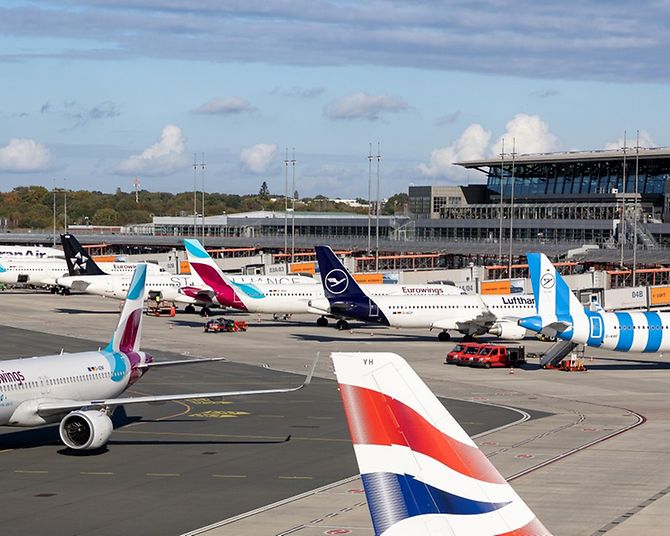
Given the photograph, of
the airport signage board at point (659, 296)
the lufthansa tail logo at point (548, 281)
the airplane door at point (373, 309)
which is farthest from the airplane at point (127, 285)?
the lufthansa tail logo at point (548, 281)

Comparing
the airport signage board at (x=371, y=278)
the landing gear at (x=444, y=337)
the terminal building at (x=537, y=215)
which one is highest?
the terminal building at (x=537, y=215)

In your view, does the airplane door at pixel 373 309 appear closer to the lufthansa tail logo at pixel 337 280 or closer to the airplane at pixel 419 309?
the airplane at pixel 419 309

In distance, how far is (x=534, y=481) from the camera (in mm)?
37594

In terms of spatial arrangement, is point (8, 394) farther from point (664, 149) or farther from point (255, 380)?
point (664, 149)

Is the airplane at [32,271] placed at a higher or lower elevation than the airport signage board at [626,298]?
higher

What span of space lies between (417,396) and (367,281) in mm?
114709

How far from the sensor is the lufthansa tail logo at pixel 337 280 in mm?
90000

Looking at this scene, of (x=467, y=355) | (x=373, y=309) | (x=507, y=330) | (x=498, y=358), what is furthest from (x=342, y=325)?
(x=498, y=358)

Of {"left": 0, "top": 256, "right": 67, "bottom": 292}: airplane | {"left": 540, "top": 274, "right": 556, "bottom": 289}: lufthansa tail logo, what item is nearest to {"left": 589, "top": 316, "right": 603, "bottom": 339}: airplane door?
{"left": 540, "top": 274, "right": 556, "bottom": 289}: lufthansa tail logo

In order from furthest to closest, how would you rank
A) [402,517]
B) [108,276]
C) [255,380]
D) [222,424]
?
[108,276] → [255,380] → [222,424] → [402,517]

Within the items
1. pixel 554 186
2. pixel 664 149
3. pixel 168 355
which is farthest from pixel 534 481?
pixel 554 186

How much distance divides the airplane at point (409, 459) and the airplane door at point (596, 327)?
55565 mm

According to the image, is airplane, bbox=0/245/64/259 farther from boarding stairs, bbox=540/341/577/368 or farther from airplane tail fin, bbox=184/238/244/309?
boarding stairs, bbox=540/341/577/368

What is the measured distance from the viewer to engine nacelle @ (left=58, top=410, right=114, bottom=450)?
4106 cm
